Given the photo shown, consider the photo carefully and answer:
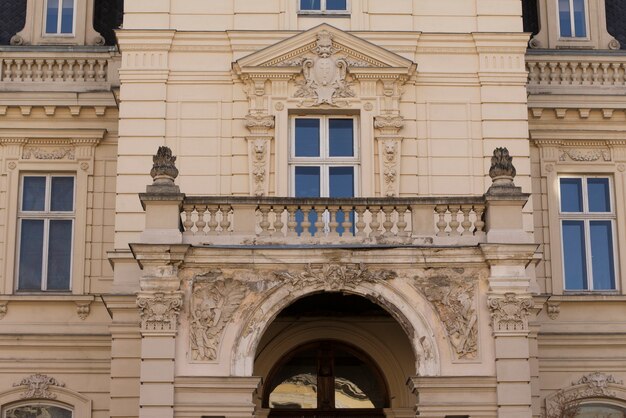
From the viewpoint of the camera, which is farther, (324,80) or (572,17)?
(572,17)

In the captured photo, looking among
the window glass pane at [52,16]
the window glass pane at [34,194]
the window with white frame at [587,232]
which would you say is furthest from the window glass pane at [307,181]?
the window glass pane at [52,16]

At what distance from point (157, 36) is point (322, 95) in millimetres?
3021

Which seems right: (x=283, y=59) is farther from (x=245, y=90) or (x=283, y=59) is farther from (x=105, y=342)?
(x=105, y=342)

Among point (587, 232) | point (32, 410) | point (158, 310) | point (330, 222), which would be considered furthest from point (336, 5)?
point (32, 410)

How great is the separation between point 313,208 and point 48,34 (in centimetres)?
846

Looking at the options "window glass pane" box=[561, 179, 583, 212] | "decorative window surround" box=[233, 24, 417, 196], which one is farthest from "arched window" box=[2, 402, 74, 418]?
"window glass pane" box=[561, 179, 583, 212]

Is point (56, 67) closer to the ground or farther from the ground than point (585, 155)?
farther from the ground

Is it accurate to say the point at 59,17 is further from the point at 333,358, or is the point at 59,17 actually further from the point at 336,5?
the point at 333,358

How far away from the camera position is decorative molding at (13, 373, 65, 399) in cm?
2212

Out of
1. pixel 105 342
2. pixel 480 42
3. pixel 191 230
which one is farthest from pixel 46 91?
pixel 480 42

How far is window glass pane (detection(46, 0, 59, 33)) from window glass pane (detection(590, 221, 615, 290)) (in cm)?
1088

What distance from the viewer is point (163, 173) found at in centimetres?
1834

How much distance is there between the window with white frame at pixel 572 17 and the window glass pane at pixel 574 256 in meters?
3.88

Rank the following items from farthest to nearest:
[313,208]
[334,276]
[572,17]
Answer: [572,17] < [313,208] < [334,276]
